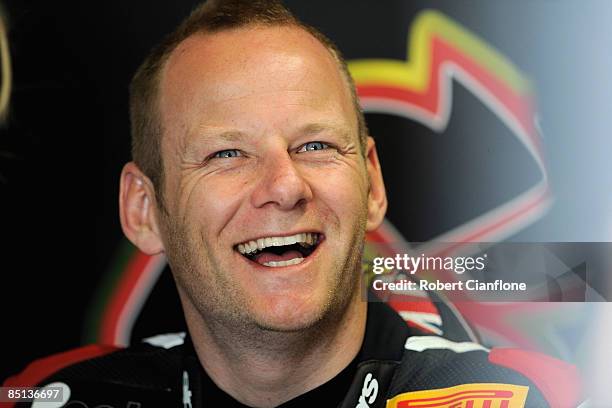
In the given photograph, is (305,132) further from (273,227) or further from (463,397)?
(463,397)

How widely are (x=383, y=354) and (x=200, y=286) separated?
343 millimetres

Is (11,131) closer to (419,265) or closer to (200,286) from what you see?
(200,286)

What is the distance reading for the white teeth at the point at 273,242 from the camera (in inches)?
56.1

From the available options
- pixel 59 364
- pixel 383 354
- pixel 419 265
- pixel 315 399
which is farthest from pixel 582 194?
pixel 59 364

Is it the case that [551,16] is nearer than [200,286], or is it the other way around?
[200,286]

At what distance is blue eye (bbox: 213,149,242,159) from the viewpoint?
1.47 meters

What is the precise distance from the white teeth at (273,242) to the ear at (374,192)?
187 mm

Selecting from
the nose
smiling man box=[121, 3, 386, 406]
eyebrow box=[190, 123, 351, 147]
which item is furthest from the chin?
eyebrow box=[190, 123, 351, 147]

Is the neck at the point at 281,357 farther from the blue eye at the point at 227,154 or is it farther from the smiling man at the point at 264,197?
the blue eye at the point at 227,154

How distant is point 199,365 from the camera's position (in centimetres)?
162

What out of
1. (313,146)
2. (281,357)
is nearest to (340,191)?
(313,146)

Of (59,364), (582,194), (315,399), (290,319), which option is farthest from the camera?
(59,364)

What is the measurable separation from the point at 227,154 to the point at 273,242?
17 centimetres

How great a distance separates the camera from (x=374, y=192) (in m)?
1.63
